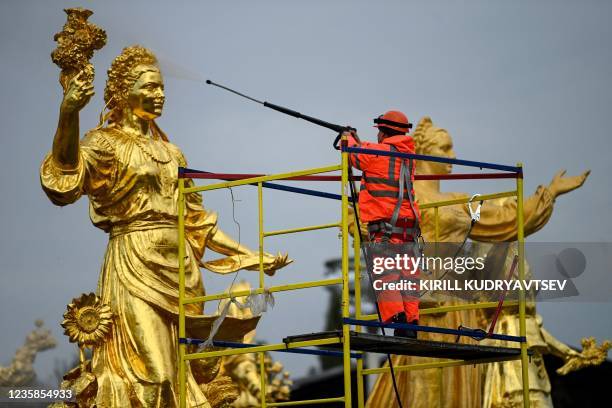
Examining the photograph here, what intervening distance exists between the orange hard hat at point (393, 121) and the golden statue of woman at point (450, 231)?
356 cm

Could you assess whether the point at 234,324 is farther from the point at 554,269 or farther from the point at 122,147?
the point at 554,269

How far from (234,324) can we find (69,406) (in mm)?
1378

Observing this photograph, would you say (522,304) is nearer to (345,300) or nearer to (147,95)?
(345,300)

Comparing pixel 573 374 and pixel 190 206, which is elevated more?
pixel 190 206

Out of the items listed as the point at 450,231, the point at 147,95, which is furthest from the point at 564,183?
the point at 147,95

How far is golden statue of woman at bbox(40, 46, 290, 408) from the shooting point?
37.6 feet

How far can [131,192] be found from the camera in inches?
469

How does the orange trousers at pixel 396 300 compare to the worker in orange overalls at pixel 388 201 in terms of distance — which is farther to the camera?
the worker in orange overalls at pixel 388 201

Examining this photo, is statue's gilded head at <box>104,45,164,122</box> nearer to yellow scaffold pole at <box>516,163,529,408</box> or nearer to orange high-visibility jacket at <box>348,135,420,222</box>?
orange high-visibility jacket at <box>348,135,420,222</box>

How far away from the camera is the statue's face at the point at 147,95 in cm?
1213

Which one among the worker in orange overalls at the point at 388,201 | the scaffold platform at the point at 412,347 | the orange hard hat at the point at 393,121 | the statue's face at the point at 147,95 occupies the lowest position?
the scaffold platform at the point at 412,347

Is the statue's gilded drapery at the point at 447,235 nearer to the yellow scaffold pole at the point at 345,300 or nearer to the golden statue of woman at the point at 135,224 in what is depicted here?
the golden statue of woman at the point at 135,224

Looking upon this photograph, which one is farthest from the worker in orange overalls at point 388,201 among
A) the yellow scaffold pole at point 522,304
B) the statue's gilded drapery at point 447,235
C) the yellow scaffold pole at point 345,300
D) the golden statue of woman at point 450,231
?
the golden statue of woman at point 450,231

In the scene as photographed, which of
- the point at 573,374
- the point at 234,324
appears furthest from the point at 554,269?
the point at 573,374
